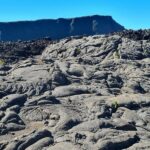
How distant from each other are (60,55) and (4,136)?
43752mm

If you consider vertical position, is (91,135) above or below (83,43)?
below

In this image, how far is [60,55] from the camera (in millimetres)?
108062

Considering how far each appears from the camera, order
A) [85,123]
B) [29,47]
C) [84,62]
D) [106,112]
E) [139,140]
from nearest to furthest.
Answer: [139,140] < [85,123] < [106,112] < [84,62] < [29,47]

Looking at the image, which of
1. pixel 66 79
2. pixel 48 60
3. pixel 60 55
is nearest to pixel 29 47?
pixel 60 55

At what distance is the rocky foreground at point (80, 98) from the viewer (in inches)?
2474

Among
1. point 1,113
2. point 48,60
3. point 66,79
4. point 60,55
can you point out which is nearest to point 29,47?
point 60,55

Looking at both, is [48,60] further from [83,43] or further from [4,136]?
[4,136]

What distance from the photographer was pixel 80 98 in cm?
7931

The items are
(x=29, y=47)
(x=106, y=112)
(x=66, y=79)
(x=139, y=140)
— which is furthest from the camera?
(x=29, y=47)

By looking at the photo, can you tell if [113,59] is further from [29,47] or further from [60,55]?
[29,47]

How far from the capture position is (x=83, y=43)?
10956 cm

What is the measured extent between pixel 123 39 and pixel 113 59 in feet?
34.0

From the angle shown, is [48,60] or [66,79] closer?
[66,79]

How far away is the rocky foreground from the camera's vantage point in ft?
206
